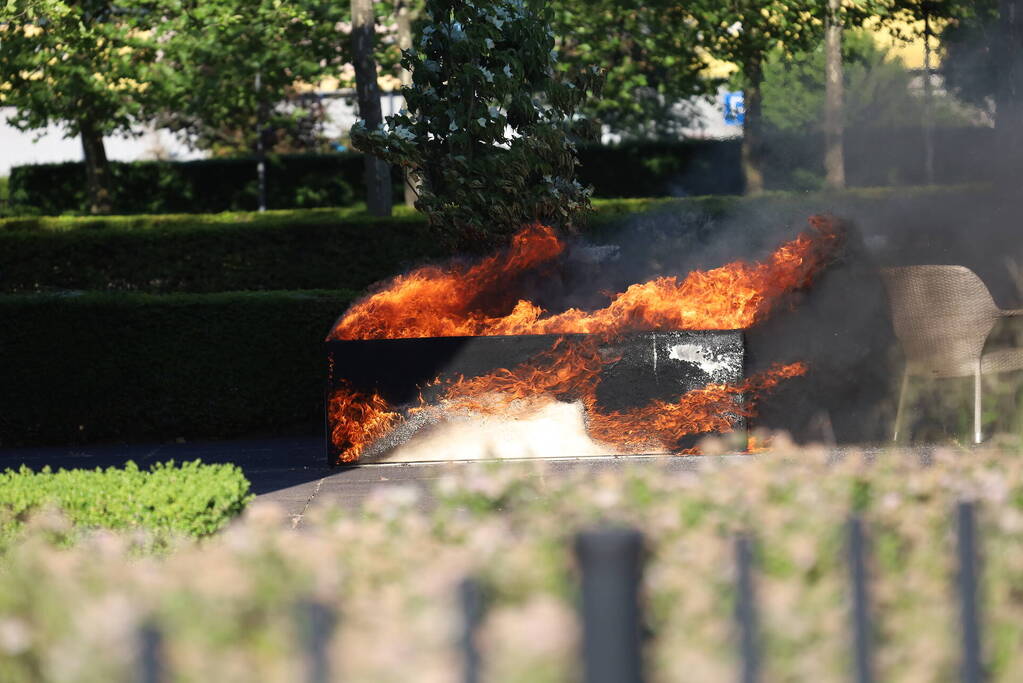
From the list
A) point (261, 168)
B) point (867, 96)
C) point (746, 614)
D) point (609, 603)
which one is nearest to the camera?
point (609, 603)

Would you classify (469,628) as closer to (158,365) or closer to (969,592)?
(969,592)

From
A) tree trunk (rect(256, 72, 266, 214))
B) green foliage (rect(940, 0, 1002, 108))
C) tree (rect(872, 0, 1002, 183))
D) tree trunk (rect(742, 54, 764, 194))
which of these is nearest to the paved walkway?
green foliage (rect(940, 0, 1002, 108))

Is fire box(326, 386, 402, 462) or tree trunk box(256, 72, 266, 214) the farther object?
tree trunk box(256, 72, 266, 214)

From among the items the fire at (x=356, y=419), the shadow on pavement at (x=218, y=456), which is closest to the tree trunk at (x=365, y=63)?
the shadow on pavement at (x=218, y=456)

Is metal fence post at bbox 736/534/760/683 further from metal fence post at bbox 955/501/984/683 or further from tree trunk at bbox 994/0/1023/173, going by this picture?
tree trunk at bbox 994/0/1023/173

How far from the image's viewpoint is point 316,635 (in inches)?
83.4

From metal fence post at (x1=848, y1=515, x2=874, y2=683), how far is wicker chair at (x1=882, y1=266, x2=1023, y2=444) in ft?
20.2

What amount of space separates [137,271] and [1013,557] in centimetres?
1192

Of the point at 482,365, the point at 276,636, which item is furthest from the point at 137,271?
the point at 276,636

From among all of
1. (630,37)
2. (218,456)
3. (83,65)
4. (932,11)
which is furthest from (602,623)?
(630,37)

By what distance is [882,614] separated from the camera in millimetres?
2930

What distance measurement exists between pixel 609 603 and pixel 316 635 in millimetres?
465

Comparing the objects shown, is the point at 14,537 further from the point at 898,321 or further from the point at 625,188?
the point at 625,188

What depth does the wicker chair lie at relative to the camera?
8.22 meters
